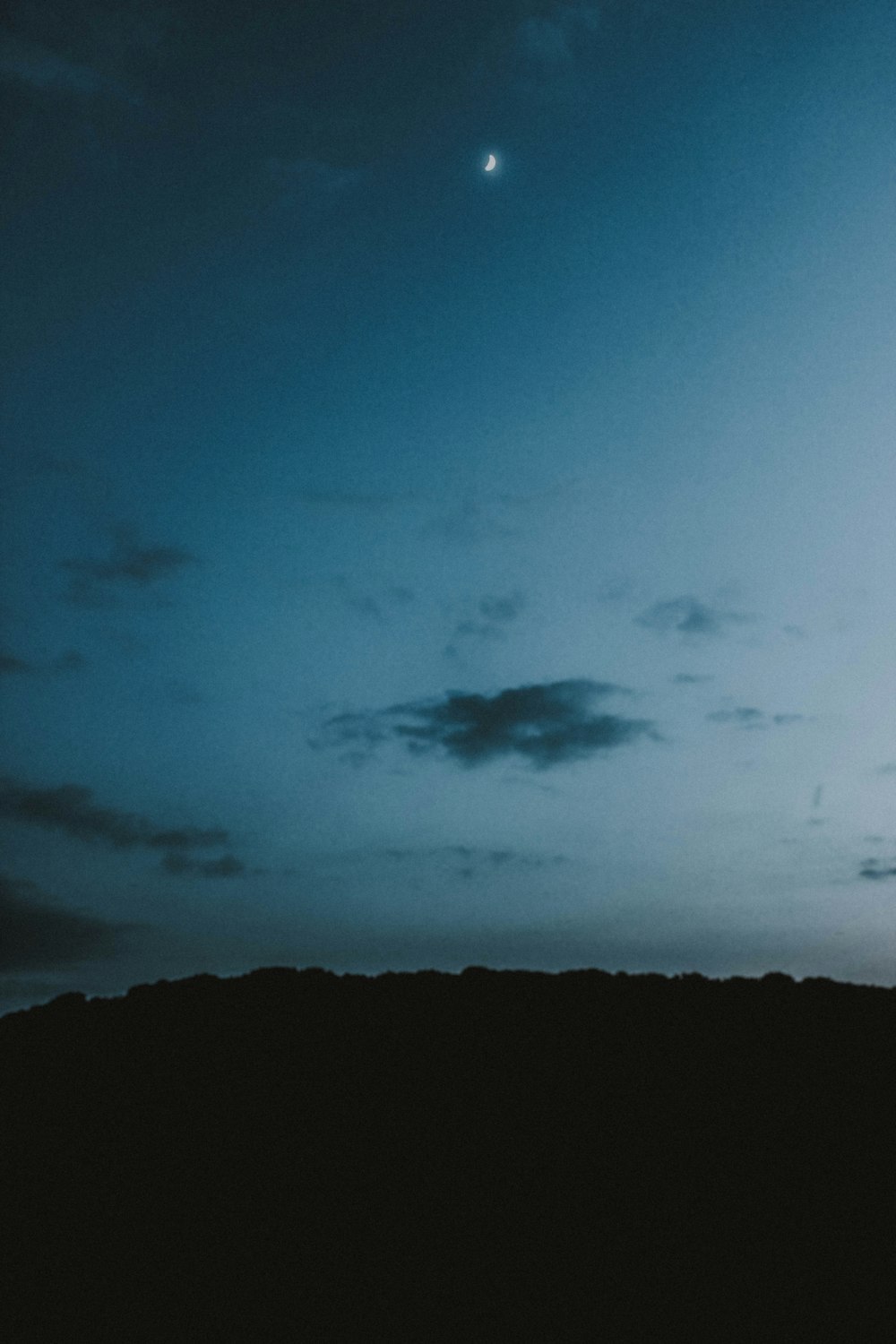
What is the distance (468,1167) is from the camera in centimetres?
1530

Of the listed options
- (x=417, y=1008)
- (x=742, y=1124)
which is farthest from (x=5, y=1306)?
(x=742, y=1124)

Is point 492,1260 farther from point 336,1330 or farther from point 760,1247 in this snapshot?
point 760,1247

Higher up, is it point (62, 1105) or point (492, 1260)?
point (62, 1105)

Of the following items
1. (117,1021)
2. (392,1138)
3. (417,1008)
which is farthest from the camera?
(117,1021)

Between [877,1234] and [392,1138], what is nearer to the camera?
[877,1234]

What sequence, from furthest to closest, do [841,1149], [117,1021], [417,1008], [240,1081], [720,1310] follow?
[117,1021]
[417,1008]
[240,1081]
[841,1149]
[720,1310]

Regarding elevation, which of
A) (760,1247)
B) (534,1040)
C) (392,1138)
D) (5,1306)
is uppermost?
(534,1040)

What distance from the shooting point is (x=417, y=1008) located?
19.1 metres

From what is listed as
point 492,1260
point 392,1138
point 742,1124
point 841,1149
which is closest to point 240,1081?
point 392,1138

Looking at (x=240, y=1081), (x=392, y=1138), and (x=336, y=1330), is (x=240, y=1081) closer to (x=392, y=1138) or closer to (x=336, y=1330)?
(x=392, y=1138)

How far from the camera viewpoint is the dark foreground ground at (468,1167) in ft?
44.7

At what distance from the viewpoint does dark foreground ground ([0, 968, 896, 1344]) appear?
1362cm

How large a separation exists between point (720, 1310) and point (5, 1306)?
374 inches

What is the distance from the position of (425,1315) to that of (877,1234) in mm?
5713
